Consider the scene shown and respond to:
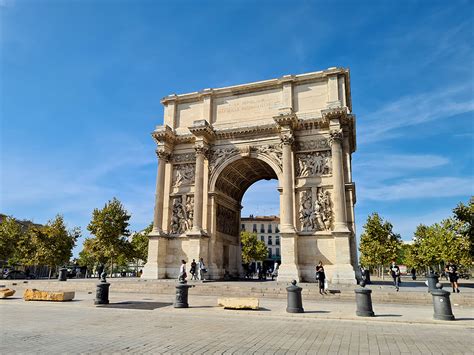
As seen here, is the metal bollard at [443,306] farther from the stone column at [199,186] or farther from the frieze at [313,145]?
the stone column at [199,186]

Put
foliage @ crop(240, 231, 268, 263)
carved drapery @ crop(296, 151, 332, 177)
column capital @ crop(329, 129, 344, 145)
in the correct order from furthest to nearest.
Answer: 1. foliage @ crop(240, 231, 268, 263)
2. carved drapery @ crop(296, 151, 332, 177)
3. column capital @ crop(329, 129, 344, 145)

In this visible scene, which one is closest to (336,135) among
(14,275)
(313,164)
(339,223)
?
(313,164)

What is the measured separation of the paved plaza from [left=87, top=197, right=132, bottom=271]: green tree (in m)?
26.9

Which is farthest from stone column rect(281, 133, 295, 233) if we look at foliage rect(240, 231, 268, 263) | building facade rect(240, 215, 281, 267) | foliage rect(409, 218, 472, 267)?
building facade rect(240, 215, 281, 267)

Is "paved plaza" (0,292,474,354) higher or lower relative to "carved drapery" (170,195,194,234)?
lower

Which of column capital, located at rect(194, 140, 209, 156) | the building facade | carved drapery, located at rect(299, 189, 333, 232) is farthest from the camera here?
the building facade

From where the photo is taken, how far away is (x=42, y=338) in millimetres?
6645

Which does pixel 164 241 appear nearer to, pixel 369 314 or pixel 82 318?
pixel 82 318

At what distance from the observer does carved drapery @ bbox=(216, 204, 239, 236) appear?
86.3 feet

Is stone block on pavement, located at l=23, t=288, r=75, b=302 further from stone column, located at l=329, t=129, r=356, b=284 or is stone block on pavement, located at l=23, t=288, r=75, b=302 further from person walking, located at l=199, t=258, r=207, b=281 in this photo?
stone column, located at l=329, t=129, r=356, b=284

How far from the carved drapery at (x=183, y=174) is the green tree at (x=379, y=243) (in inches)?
865

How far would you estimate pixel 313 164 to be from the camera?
2317 cm

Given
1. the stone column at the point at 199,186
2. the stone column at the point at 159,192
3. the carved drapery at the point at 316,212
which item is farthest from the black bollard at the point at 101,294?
the carved drapery at the point at 316,212

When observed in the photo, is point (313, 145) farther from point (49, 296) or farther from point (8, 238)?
point (8, 238)
